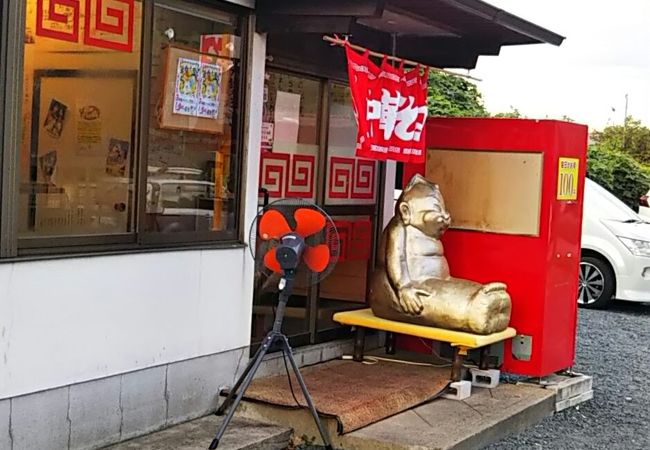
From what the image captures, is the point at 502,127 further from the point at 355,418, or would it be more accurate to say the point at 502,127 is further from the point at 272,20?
the point at 355,418

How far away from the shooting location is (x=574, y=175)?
772 centimetres

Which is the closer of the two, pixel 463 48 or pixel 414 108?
pixel 414 108

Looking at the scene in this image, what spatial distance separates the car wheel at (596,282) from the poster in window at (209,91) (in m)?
7.90

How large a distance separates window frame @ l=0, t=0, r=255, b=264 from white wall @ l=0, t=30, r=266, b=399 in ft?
0.21

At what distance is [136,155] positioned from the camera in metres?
5.62

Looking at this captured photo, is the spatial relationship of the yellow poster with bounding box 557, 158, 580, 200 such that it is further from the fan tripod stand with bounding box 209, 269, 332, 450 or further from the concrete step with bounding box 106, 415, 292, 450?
the concrete step with bounding box 106, 415, 292, 450

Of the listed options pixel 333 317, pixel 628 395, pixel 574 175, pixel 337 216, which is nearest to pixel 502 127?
pixel 574 175

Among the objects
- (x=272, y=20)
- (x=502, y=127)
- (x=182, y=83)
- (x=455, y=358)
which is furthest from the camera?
(x=502, y=127)

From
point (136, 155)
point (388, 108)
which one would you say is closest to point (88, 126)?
point (136, 155)

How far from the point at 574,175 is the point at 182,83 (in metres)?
3.46

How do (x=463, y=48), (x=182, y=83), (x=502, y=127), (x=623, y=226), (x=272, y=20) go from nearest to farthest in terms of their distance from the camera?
(x=182, y=83)
(x=272, y=20)
(x=502, y=127)
(x=463, y=48)
(x=623, y=226)

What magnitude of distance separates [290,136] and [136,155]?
6.31 ft

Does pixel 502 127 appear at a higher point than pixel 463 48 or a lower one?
lower

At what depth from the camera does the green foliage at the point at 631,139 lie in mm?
36844
